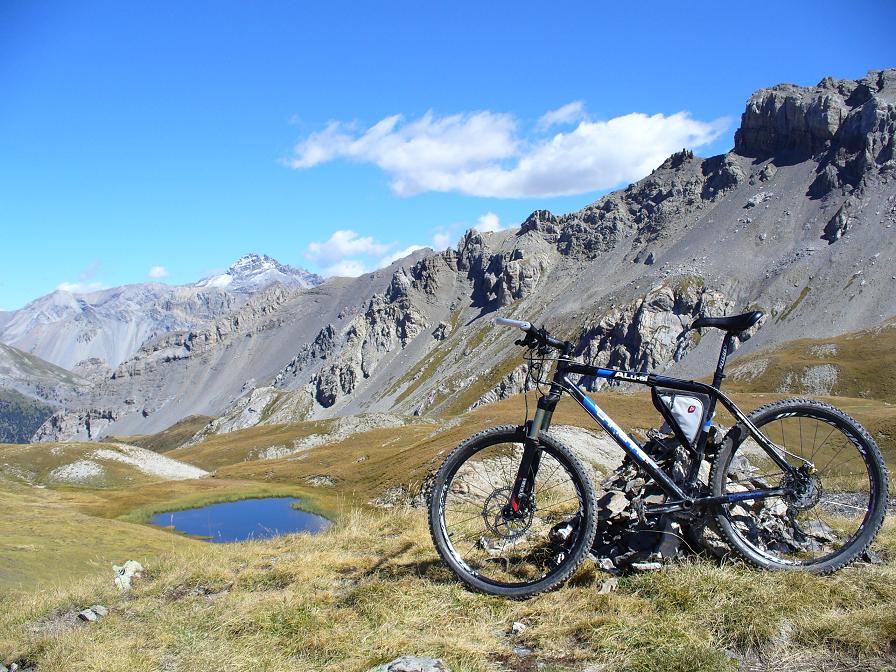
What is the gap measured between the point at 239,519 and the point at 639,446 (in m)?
53.2

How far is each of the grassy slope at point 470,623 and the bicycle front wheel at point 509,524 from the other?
1.00 feet

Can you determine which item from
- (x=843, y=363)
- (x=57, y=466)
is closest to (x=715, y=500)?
(x=57, y=466)

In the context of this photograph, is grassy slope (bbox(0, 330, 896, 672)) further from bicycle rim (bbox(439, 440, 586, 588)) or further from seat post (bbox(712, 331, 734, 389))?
seat post (bbox(712, 331, 734, 389))

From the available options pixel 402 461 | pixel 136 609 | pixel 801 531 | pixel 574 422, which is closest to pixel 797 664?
pixel 801 531

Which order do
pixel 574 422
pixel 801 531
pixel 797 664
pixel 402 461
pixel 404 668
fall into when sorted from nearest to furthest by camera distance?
pixel 797 664 < pixel 404 668 < pixel 801 531 < pixel 574 422 < pixel 402 461

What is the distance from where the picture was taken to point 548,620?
6.31 metres

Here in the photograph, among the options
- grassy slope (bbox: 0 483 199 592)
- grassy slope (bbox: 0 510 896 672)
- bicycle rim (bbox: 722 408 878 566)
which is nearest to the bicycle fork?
grassy slope (bbox: 0 510 896 672)

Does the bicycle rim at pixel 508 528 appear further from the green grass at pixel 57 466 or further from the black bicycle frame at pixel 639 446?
the green grass at pixel 57 466

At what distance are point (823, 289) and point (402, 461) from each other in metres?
148

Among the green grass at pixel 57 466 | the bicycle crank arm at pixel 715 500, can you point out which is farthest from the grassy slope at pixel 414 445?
the bicycle crank arm at pixel 715 500

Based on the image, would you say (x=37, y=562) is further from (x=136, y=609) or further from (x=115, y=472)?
(x=115, y=472)

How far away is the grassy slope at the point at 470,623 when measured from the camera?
17.3ft

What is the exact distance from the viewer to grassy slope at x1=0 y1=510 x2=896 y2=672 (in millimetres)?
5285

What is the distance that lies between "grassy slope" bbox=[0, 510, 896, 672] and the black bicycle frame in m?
0.83
